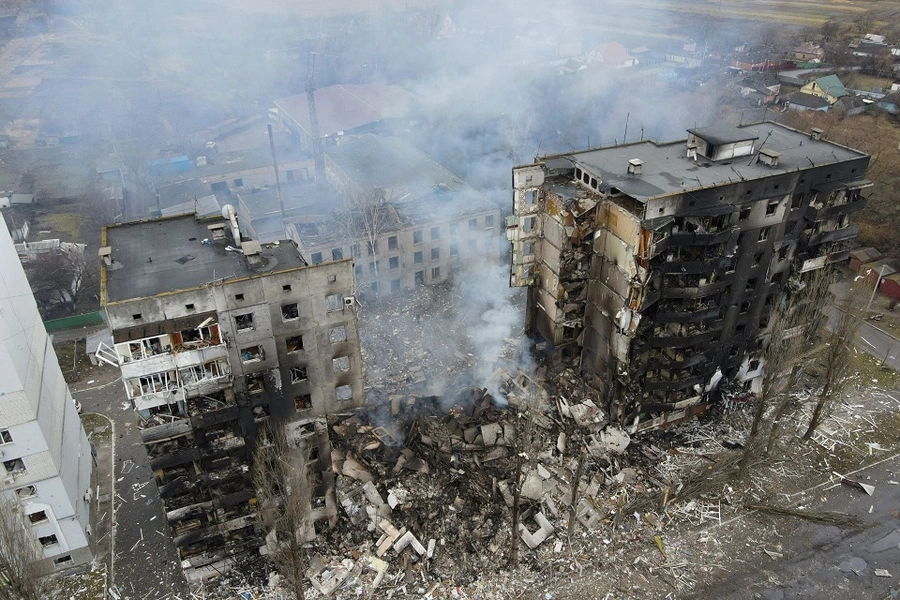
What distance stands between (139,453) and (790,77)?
93.0m

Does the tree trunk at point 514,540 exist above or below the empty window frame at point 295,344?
below

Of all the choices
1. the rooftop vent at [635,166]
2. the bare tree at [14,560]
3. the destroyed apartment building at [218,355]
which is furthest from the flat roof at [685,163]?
the bare tree at [14,560]

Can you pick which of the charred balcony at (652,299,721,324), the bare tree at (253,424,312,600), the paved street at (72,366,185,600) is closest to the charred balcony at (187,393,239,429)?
the bare tree at (253,424,312,600)

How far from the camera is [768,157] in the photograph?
109 ft

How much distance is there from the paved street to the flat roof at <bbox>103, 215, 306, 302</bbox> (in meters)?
14.7

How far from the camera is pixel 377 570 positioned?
1179 inches

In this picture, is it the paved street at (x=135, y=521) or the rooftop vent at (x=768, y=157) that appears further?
the rooftop vent at (x=768, y=157)

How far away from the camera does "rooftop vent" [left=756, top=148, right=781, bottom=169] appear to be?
1296 inches

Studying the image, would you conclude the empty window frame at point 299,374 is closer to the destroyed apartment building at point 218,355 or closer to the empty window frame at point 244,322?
the destroyed apartment building at point 218,355

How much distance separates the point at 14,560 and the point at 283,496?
9745 mm

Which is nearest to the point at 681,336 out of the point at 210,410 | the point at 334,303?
the point at 334,303

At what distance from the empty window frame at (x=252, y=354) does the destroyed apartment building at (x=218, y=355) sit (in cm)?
4

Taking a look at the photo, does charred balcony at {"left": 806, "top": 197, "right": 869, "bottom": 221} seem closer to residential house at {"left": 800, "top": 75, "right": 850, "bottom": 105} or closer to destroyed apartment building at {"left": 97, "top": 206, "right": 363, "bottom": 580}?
destroyed apartment building at {"left": 97, "top": 206, "right": 363, "bottom": 580}

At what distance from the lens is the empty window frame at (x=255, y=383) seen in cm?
2658
